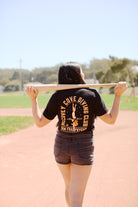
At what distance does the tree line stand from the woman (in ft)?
108

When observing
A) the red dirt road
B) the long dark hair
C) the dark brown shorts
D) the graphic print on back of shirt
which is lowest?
the red dirt road

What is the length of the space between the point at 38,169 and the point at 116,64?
4166 cm

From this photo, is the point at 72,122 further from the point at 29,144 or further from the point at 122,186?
the point at 29,144

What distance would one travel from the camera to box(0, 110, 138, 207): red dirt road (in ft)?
10.4

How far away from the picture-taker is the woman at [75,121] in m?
1.92

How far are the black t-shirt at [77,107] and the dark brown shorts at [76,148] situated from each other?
2.2 inches

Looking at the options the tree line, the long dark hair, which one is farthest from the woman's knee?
the tree line

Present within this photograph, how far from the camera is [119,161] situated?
15.4 feet

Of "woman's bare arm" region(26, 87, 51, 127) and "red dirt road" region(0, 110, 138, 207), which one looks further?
"red dirt road" region(0, 110, 138, 207)

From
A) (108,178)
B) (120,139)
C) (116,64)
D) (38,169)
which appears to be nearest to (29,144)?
(38,169)

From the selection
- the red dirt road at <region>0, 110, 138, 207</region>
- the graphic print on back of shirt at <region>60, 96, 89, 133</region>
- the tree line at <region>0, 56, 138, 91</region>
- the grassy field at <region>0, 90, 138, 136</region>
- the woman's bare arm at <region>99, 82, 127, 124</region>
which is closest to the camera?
the graphic print on back of shirt at <region>60, 96, 89, 133</region>

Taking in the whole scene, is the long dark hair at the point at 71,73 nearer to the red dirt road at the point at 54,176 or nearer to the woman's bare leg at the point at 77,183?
the woman's bare leg at the point at 77,183

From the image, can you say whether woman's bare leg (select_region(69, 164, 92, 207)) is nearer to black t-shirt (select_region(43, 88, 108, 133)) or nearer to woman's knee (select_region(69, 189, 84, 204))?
woman's knee (select_region(69, 189, 84, 204))

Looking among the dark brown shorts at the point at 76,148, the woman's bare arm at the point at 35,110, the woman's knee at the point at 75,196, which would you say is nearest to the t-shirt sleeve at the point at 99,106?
the dark brown shorts at the point at 76,148
